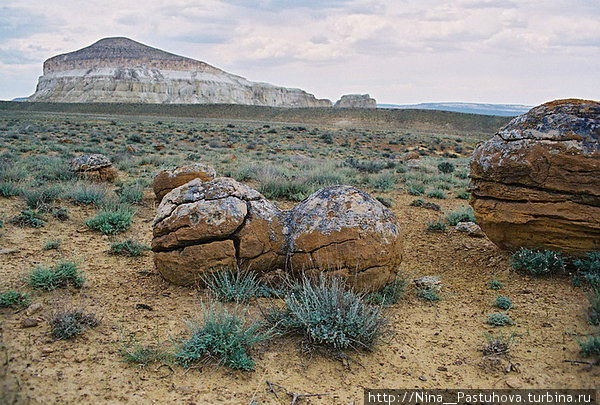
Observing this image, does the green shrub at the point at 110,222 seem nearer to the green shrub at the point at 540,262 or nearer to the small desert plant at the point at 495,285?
the small desert plant at the point at 495,285

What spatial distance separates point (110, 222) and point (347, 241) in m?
4.41

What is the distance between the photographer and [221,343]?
10.8 ft

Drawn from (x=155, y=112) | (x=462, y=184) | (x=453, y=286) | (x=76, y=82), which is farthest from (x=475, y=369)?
(x=76, y=82)

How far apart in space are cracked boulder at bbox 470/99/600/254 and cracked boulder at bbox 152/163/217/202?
16.2 feet

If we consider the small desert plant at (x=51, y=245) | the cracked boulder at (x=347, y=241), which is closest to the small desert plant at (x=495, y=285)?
the cracked boulder at (x=347, y=241)

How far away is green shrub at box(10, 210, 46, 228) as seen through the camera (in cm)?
656

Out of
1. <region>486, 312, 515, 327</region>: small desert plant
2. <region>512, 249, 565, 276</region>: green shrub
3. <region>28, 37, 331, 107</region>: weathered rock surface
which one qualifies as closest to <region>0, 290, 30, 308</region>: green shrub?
<region>486, 312, 515, 327</region>: small desert plant

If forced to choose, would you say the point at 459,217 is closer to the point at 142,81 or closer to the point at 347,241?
the point at 347,241

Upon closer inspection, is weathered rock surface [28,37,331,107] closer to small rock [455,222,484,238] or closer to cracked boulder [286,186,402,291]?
small rock [455,222,484,238]

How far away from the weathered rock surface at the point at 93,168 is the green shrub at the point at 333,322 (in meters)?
8.06

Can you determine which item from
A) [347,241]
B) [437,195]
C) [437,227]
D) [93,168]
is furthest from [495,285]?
[93,168]

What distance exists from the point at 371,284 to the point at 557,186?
2632mm

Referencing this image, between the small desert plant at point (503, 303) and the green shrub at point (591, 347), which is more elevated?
the green shrub at point (591, 347)

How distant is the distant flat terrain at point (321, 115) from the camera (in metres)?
51.8
